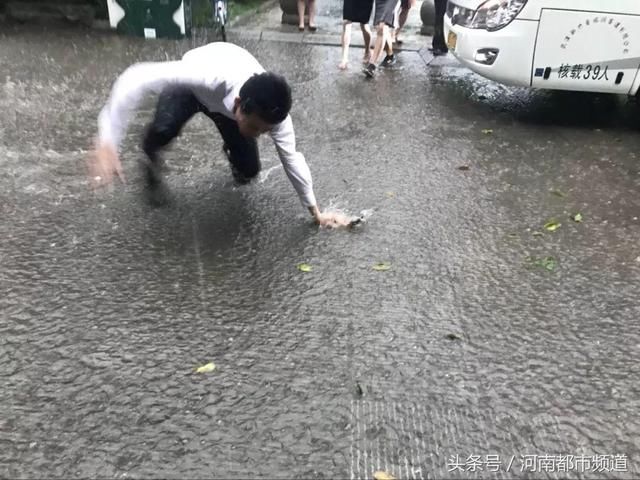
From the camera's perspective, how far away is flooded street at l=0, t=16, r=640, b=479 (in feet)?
8.19

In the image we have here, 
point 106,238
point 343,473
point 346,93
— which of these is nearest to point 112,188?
point 106,238

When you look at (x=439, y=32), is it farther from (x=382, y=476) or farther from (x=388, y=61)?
(x=382, y=476)

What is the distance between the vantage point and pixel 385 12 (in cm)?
745

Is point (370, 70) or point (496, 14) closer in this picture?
point (496, 14)

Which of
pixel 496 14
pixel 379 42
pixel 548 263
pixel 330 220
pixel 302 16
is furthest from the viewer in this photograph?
pixel 302 16

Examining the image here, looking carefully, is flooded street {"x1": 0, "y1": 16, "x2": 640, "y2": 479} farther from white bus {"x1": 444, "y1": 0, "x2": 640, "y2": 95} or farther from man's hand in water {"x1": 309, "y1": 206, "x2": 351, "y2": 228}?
→ white bus {"x1": 444, "y1": 0, "x2": 640, "y2": 95}

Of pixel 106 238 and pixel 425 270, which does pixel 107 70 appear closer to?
pixel 106 238

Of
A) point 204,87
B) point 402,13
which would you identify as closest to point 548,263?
point 204,87

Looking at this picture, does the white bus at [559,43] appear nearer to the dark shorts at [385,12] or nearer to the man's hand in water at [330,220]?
the dark shorts at [385,12]

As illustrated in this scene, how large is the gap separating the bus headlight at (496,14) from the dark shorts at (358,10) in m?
2.01

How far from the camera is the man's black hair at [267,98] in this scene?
323cm

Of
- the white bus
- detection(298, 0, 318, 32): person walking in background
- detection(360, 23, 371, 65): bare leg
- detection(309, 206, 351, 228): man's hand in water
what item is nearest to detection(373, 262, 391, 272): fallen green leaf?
detection(309, 206, 351, 228): man's hand in water

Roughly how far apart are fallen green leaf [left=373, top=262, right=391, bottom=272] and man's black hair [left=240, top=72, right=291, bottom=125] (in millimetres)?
1010

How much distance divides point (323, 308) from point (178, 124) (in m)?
1.50
